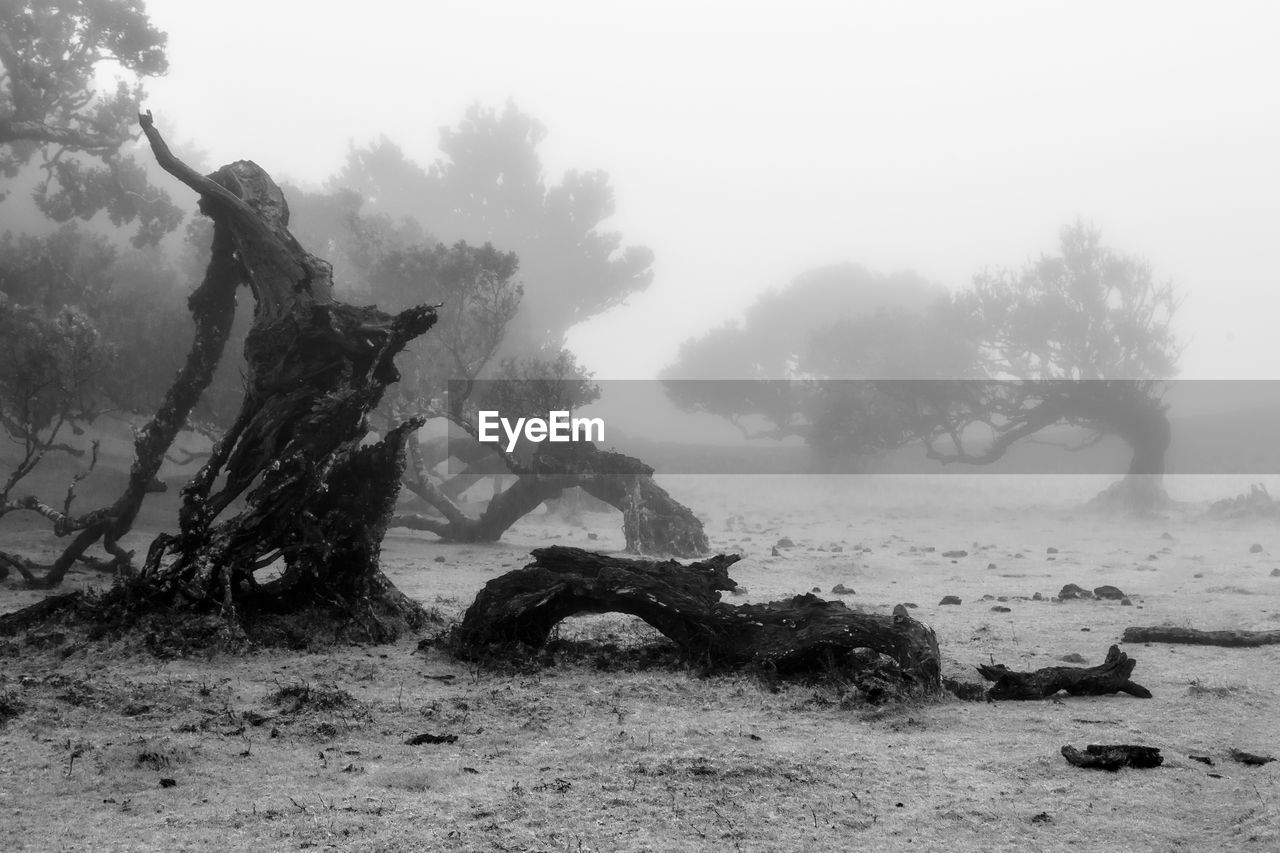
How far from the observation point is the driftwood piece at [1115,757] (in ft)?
16.7

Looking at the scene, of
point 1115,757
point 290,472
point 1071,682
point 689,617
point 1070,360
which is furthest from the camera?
point 1070,360

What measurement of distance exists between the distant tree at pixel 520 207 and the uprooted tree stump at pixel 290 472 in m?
46.4

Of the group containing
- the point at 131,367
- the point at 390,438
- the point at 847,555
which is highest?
the point at 131,367

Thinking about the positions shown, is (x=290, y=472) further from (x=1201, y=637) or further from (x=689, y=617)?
(x=1201, y=637)

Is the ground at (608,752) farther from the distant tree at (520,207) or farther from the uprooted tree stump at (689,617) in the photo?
the distant tree at (520,207)

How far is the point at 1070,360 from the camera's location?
36.6m

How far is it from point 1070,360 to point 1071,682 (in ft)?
109

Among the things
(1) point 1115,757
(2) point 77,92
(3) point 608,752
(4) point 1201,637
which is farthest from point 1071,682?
(2) point 77,92

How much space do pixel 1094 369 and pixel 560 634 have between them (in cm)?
3346

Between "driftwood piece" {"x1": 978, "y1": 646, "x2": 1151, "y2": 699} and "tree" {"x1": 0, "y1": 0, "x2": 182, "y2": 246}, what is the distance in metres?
20.7

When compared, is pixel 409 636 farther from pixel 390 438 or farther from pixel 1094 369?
pixel 1094 369

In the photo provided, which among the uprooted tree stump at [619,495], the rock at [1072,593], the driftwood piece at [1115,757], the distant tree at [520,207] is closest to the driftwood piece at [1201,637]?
the rock at [1072,593]

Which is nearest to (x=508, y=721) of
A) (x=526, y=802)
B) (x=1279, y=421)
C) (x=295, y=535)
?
(x=526, y=802)

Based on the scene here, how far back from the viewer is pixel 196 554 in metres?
8.89
